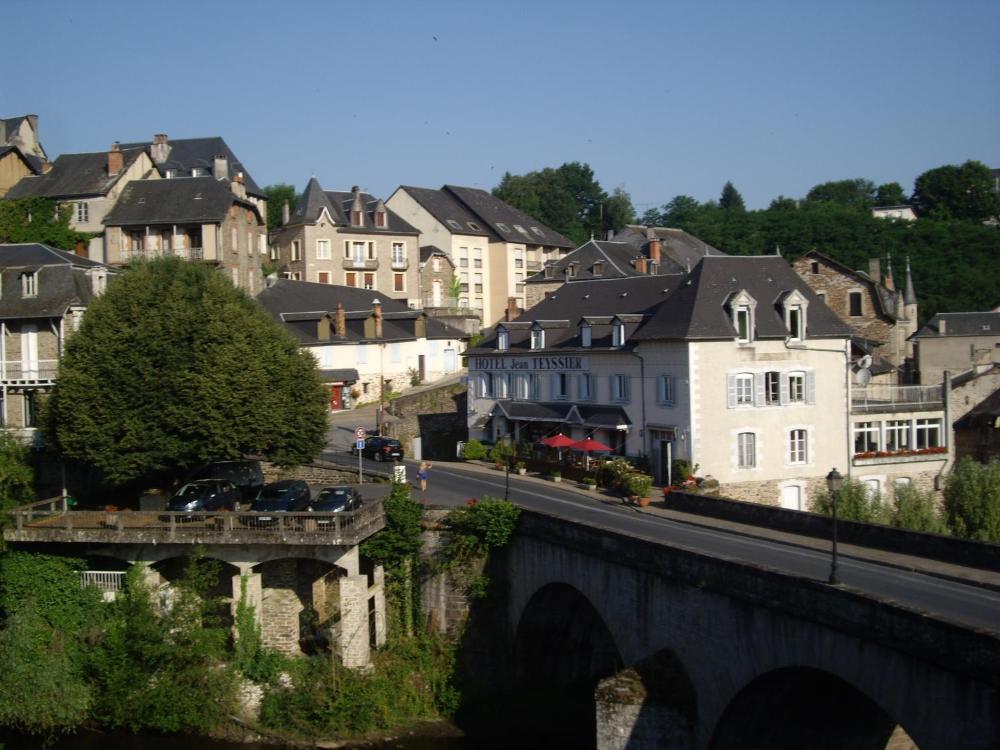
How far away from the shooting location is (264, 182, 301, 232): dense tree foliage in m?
87.6

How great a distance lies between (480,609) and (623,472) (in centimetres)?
900

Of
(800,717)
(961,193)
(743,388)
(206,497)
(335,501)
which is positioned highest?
(961,193)

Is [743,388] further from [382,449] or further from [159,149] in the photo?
[159,149]

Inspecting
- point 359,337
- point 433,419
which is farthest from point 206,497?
point 359,337

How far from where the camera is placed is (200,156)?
67750 millimetres

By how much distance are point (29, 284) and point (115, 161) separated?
22961 mm

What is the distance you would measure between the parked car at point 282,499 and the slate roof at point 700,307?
13.5 metres

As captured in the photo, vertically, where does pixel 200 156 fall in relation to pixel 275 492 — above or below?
above

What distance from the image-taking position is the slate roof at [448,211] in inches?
3098

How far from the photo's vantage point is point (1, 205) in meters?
52.8

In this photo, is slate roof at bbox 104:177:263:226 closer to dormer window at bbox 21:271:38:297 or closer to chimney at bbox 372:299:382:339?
chimney at bbox 372:299:382:339

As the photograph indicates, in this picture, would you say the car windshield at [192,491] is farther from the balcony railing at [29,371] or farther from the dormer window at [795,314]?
the dormer window at [795,314]

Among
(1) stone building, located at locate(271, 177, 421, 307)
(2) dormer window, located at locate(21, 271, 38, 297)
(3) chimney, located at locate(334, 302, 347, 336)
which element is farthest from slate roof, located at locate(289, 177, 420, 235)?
(2) dormer window, located at locate(21, 271, 38, 297)

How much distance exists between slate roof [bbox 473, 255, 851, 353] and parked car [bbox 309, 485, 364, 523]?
12.8 meters
